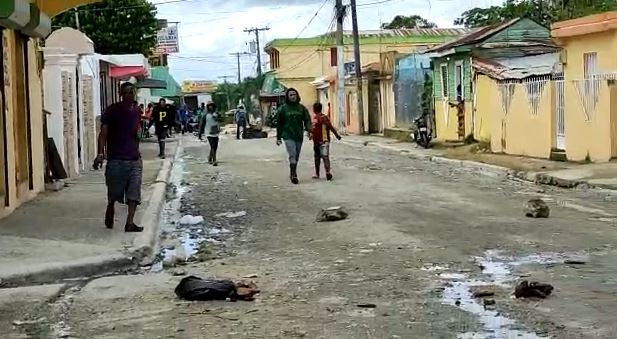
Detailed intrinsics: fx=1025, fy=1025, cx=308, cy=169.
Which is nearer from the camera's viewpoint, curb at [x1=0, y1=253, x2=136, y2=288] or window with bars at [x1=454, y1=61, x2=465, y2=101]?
curb at [x1=0, y1=253, x2=136, y2=288]

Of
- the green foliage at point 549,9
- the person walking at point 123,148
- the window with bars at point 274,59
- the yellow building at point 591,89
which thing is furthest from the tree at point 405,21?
the person walking at point 123,148

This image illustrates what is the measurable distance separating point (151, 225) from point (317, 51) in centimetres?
6978

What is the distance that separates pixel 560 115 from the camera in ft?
81.1

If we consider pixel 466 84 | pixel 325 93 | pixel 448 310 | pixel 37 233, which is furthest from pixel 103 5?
pixel 448 310

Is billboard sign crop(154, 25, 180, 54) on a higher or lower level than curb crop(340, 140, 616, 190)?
higher

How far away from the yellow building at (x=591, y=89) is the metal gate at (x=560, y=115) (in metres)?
0.43

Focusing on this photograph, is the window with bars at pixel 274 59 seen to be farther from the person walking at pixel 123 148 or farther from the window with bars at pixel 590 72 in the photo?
the person walking at pixel 123 148

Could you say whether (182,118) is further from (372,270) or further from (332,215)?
(372,270)

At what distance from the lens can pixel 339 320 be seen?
770cm

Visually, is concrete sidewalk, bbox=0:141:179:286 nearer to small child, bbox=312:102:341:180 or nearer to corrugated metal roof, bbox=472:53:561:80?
small child, bbox=312:102:341:180

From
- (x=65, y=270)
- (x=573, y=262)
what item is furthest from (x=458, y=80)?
(x=65, y=270)

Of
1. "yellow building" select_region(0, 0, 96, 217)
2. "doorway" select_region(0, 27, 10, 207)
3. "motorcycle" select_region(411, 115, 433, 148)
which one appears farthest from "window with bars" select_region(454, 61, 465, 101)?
"doorway" select_region(0, 27, 10, 207)

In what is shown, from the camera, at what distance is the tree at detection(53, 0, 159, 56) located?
46.6 metres

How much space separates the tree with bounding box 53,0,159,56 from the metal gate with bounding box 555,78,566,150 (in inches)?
1040
